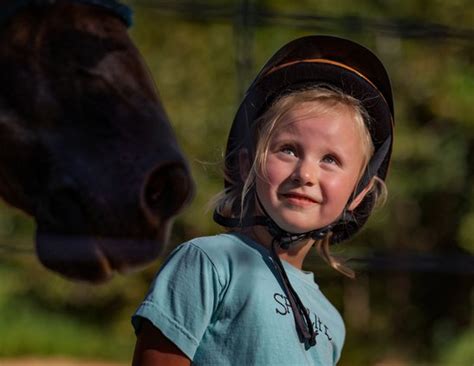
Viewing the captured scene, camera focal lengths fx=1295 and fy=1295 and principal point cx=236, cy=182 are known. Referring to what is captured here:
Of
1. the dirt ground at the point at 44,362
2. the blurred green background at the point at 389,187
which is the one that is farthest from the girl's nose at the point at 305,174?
the dirt ground at the point at 44,362

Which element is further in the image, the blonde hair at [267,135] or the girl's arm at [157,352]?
the blonde hair at [267,135]

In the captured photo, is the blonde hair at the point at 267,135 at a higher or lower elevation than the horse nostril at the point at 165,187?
higher

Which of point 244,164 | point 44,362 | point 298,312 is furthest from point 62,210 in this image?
point 44,362

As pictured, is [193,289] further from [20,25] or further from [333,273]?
[333,273]

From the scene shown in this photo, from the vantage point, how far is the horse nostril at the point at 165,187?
1.91m

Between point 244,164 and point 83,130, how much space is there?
0.54 m

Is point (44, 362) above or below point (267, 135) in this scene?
below

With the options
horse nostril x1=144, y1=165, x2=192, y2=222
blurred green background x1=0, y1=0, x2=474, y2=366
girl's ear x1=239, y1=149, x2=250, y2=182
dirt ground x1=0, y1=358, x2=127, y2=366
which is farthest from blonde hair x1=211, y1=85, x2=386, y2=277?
dirt ground x1=0, y1=358, x2=127, y2=366

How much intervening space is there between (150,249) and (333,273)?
241cm

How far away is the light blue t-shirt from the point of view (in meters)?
1.30

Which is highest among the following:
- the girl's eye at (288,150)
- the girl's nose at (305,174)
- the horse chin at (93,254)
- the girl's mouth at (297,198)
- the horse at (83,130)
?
the girl's eye at (288,150)

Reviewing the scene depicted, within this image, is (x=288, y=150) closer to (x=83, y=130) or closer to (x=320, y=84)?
(x=320, y=84)

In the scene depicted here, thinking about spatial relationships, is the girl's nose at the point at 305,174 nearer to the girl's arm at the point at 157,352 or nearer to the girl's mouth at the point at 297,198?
the girl's mouth at the point at 297,198

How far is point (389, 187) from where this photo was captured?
13.9ft
